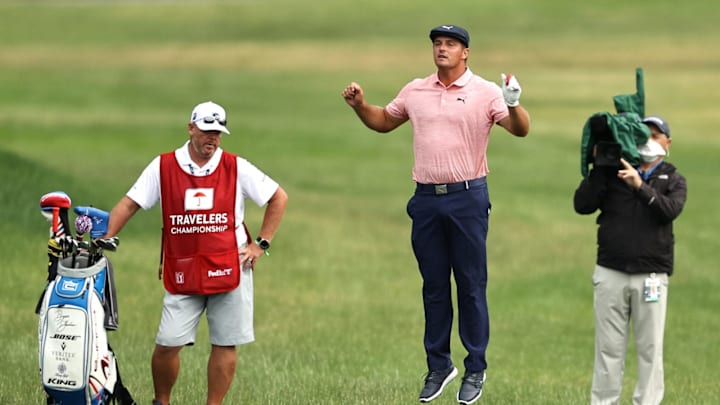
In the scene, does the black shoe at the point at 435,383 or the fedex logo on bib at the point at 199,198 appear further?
the black shoe at the point at 435,383

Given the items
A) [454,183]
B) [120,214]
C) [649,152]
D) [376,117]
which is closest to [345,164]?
[376,117]

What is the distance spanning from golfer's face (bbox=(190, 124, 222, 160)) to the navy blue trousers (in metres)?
1.58

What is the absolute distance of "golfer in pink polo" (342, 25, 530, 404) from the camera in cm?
1045

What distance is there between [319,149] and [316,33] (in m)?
32.6

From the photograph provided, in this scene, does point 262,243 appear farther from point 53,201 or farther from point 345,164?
point 345,164

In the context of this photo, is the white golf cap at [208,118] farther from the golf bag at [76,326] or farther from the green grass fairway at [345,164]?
the green grass fairway at [345,164]

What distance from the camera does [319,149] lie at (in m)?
38.2

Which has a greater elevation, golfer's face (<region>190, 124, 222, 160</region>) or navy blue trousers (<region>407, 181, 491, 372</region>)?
golfer's face (<region>190, 124, 222, 160</region>)

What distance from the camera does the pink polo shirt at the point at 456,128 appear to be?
10.4 meters

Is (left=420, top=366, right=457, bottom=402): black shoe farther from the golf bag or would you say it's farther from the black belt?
the golf bag

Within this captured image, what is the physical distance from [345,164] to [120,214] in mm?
25419

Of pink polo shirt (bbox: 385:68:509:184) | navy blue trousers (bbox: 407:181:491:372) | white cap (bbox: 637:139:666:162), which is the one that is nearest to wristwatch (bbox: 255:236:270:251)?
navy blue trousers (bbox: 407:181:491:372)

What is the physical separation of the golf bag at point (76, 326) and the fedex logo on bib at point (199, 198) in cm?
66

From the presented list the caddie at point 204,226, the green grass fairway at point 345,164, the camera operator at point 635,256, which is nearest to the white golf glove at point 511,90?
the camera operator at point 635,256
